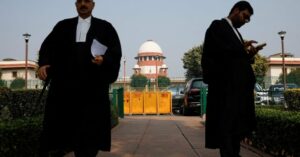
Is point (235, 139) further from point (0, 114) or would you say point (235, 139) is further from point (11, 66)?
point (11, 66)

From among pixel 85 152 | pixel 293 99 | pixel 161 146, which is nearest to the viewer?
pixel 85 152

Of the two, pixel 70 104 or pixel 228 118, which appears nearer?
pixel 70 104

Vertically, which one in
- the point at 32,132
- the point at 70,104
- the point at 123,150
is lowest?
the point at 123,150

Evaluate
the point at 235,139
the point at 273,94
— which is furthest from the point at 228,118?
the point at 273,94

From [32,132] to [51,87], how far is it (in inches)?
50.8

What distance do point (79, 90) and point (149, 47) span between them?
104690mm

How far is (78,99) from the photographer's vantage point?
10.7ft

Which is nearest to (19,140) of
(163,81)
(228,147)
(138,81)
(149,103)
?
(228,147)

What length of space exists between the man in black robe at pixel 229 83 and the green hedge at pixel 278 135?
0.67 meters

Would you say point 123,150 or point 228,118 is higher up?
point 228,118

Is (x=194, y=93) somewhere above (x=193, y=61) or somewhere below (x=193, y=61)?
below

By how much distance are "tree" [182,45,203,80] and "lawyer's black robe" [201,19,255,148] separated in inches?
1942

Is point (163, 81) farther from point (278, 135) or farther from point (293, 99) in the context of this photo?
point (278, 135)

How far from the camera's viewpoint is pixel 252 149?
19.4 ft
